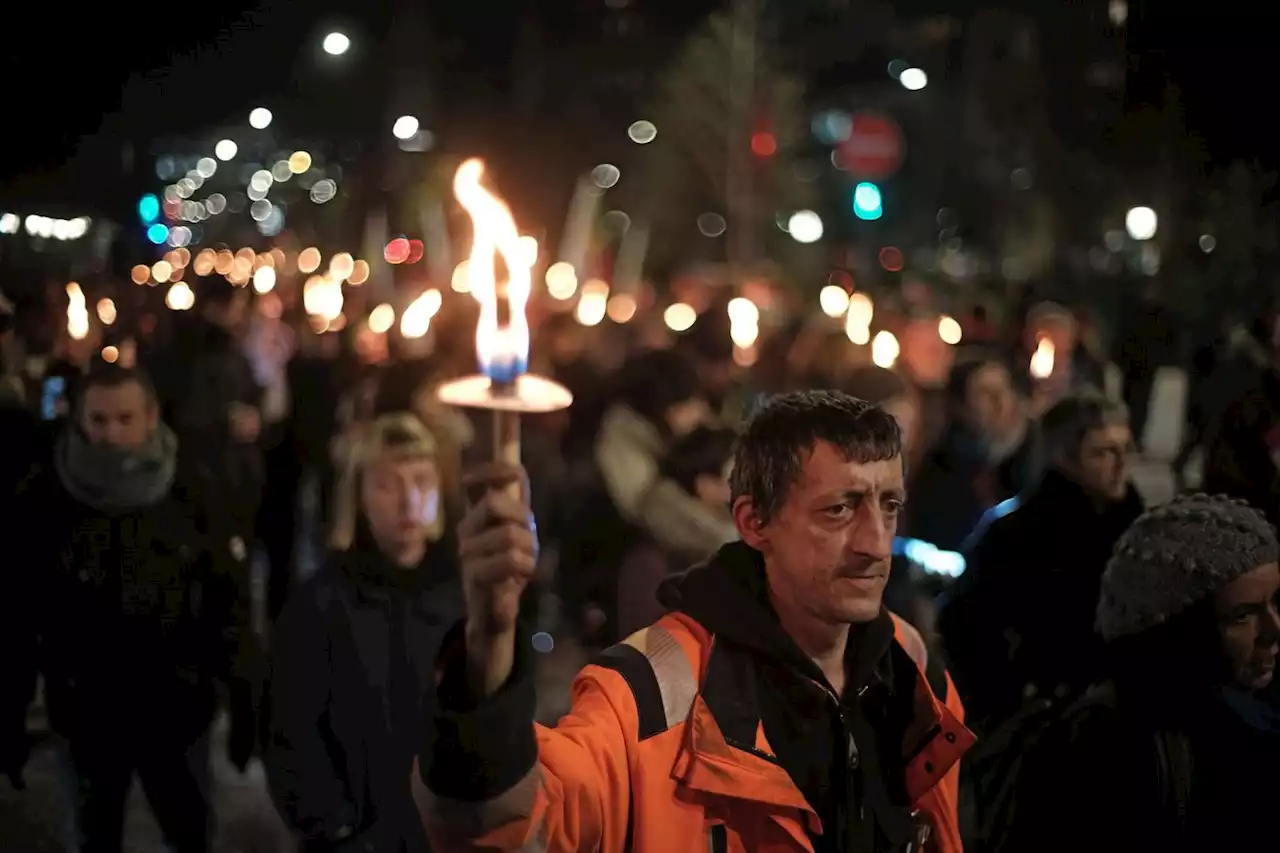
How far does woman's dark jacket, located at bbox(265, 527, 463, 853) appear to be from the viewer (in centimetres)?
410

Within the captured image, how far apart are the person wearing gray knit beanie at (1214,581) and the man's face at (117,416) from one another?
3.72 metres

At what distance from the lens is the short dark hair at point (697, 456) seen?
17.1 ft

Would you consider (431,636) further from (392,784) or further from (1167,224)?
(1167,224)

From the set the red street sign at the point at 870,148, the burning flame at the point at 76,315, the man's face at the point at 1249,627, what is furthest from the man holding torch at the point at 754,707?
the red street sign at the point at 870,148

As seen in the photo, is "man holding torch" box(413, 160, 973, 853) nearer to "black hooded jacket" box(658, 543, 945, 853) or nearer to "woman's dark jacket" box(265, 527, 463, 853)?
"black hooded jacket" box(658, 543, 945, 853)

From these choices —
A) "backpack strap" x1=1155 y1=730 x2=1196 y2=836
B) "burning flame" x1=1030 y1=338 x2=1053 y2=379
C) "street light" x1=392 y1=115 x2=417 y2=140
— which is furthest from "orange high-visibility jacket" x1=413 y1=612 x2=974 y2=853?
"street light" x1=392 y1=115 x2=417 y2=140

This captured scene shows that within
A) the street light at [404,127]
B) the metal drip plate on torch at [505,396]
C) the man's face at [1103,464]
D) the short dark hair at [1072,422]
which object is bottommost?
the metal drip plate on torch at [505,396]

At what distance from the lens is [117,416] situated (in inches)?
222

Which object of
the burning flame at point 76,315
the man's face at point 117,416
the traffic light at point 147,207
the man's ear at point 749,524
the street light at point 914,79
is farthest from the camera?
the street light at point 914,79

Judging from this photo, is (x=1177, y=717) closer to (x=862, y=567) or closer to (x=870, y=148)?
(x=862, y=567)

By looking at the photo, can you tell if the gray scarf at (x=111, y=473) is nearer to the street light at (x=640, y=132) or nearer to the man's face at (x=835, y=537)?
the man's face at (x=835, y=537)

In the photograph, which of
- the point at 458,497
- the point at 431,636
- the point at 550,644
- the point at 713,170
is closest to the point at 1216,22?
the point at 550,644

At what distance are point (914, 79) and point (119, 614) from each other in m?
44.4

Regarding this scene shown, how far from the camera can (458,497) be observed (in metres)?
5.76
